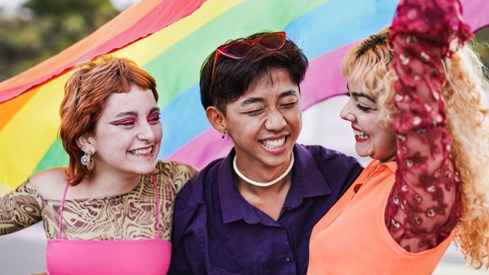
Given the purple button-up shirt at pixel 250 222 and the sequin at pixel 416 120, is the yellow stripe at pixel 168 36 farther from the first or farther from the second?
the sequin at pixel 416 120

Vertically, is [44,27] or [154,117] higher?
[154,117]

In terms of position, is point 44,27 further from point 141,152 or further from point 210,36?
point 141,152

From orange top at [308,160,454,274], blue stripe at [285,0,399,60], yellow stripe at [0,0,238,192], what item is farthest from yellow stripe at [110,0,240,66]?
orange top at [308,160,454,274]

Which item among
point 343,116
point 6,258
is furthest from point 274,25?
point 6,258

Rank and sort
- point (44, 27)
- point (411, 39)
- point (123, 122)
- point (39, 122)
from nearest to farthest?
point (411, 39)
point (123, 122)
point (39, 122)
point (44, 27)

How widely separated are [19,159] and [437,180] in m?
1.98

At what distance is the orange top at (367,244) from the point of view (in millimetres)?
2064

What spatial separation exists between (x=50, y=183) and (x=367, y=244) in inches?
53.0

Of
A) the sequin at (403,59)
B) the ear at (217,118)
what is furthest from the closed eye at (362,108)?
the ear at (217,118)

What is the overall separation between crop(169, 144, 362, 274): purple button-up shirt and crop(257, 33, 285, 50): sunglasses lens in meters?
0.39

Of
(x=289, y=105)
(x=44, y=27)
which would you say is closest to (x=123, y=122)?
(x=289, y=105)

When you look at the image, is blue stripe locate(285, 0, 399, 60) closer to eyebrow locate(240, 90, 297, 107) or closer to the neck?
eyebrow locate(240, 90, 297, 107)

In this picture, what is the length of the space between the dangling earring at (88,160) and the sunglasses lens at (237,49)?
24.7 inches

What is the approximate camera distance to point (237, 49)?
2.84 meters
